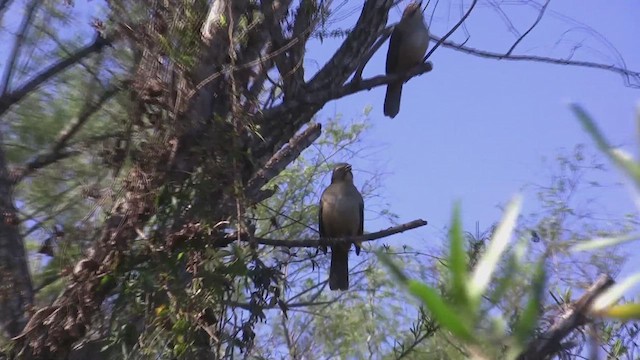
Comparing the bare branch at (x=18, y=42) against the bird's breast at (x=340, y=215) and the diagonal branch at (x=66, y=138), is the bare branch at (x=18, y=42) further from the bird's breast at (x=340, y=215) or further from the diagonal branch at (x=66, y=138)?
the bird's breast at (x=340, y=215)

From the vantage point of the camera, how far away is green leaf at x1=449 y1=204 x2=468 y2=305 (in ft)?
2.28

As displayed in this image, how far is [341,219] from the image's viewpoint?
562cm

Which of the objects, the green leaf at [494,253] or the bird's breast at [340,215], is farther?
Result: the bird's breast at [340,215]

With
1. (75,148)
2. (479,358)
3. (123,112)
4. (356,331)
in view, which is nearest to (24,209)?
(75,148)

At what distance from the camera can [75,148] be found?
12.3 feet

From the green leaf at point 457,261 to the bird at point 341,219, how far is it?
4.71 meters

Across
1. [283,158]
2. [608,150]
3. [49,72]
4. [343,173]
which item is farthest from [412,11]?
[608,150]

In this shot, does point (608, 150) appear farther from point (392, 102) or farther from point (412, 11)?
point (412, 11)

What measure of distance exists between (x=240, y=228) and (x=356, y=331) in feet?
19.6

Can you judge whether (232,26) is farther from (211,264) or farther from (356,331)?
(356,331)

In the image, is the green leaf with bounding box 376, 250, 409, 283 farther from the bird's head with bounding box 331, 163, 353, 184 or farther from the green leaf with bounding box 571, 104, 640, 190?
the bird's head with bounding box 331, 163, 353, 184

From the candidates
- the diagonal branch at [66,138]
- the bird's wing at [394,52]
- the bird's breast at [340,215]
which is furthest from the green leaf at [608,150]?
the bird's wing at [394,52]

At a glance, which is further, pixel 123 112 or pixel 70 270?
pixel 123 112

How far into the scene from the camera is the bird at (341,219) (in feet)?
18.1
